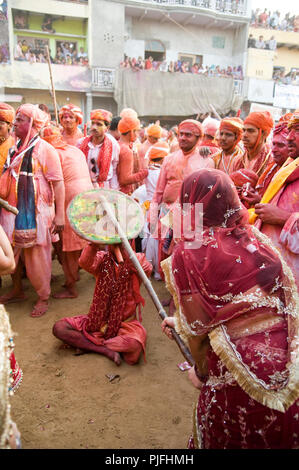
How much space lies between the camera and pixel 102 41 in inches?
859

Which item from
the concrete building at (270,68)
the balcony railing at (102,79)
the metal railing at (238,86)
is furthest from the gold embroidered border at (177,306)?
the metal railing at (238,86)

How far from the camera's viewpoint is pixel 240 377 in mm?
1656

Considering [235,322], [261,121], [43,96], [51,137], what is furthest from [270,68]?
[235,322]

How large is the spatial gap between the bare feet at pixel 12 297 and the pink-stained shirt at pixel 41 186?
0.97m

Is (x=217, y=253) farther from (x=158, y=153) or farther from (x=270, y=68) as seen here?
(x=270, y=68)

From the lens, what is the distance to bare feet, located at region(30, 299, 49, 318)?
172 inches

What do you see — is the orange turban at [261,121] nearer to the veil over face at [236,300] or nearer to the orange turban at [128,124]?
the veil over face at [236,300]

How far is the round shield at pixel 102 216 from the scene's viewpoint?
9.96 ft

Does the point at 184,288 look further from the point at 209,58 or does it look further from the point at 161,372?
the point at 209,58

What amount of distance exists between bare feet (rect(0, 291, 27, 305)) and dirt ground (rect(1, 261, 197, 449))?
73 cm

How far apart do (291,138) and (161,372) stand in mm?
2354

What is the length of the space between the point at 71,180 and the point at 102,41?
66.9 ft

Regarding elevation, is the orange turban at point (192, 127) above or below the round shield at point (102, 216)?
above

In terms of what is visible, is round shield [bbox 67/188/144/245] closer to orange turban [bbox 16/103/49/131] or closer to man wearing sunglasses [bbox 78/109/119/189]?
orange turban [bbox 16/103/49/131]
